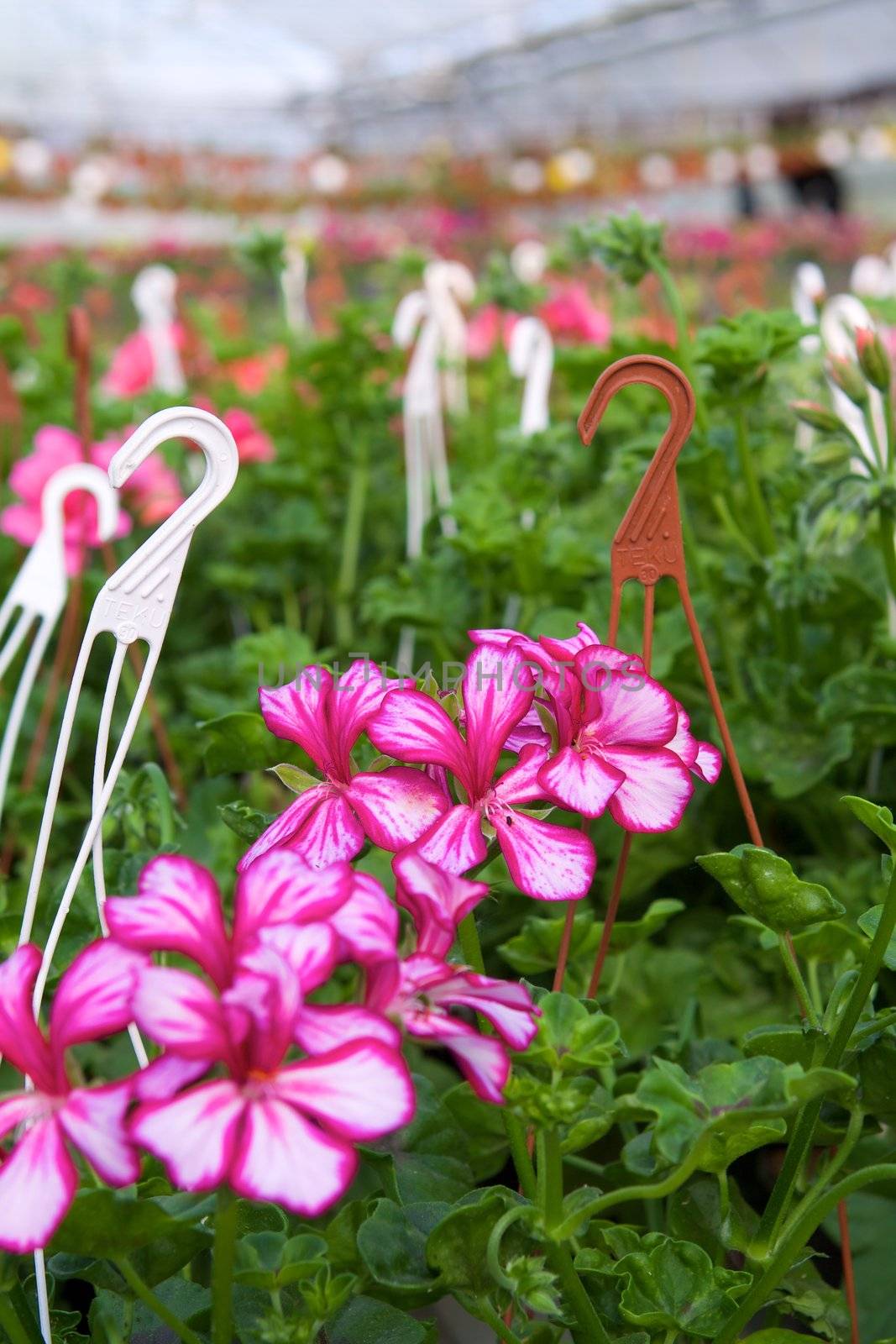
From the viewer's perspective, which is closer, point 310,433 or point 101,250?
point 310,433

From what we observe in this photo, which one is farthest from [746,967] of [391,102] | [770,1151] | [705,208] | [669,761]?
[391,102]

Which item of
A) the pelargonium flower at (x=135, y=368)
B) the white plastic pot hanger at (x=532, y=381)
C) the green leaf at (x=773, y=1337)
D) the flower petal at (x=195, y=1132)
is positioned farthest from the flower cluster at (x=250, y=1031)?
the pelargonium flower at (x=135, y=368)

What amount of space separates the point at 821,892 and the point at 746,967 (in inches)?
13.0

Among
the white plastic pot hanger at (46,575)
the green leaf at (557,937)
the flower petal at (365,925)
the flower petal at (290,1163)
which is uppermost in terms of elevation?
the white plastic pot hanger at (46,575)

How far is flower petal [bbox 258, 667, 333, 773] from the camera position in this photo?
1.79 feet

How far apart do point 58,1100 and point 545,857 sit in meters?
0.18

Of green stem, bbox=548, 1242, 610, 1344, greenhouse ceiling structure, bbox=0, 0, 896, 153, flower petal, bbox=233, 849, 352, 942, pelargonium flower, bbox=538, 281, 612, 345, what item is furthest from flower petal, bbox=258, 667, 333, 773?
greenhouse ceiling structure, bbox=0, 0, 896, 153

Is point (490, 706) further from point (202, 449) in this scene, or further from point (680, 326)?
point (680, 326)

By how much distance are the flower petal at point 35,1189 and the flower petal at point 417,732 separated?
0.56ft

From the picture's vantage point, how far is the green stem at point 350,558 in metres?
1.37

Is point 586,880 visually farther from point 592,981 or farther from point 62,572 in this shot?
point 62,572

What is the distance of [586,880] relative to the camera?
0.49 m

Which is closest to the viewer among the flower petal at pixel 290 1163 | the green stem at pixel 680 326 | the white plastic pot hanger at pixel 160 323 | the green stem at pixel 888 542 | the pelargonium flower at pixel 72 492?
the flower petal at pixel 290 1163

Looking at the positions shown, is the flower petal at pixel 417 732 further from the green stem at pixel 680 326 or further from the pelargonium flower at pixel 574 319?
the pelargonium flower at pixel 574 319
